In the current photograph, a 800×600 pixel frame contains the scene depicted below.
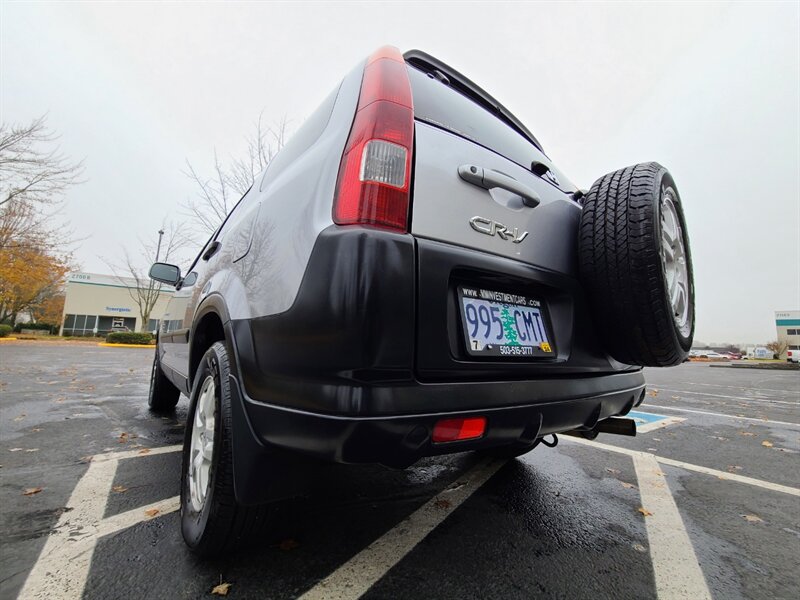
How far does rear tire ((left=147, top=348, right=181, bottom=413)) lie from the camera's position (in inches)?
165

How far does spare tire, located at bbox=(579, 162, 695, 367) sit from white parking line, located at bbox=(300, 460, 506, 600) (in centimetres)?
120

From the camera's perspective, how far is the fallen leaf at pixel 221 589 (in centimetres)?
136

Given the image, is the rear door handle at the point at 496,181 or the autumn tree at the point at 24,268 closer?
the rear door handle at the point at 496,181

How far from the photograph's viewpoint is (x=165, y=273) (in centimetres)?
370

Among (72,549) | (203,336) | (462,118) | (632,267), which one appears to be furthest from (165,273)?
(632,267)

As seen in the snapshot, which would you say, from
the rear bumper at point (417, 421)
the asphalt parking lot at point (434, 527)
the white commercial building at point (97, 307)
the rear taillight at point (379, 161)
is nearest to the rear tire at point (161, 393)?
the asphalt parking lot at point (434, 527)

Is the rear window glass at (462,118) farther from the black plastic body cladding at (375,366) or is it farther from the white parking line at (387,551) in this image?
the white parking line at (387,551)

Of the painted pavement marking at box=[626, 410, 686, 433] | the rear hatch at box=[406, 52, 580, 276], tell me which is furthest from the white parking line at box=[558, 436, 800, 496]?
the rear hatch at box=[406, 52, 580, 276]

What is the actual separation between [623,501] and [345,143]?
100 inches

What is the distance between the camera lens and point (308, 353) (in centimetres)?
113

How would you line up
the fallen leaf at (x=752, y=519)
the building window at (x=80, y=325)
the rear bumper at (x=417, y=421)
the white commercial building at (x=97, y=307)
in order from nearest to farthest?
1. the rear bumper at (x=417, y=421)
2. the fallen leaf at (x=752, y=519)
3. the building window at (x=80, y=325)
4. the white commercial building at (x=97, y=307)

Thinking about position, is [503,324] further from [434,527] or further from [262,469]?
[434,527]

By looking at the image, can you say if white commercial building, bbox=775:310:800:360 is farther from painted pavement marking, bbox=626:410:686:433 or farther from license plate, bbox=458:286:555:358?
license plate, bbox=458:286:555:358

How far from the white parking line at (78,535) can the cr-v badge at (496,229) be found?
1.86 m
